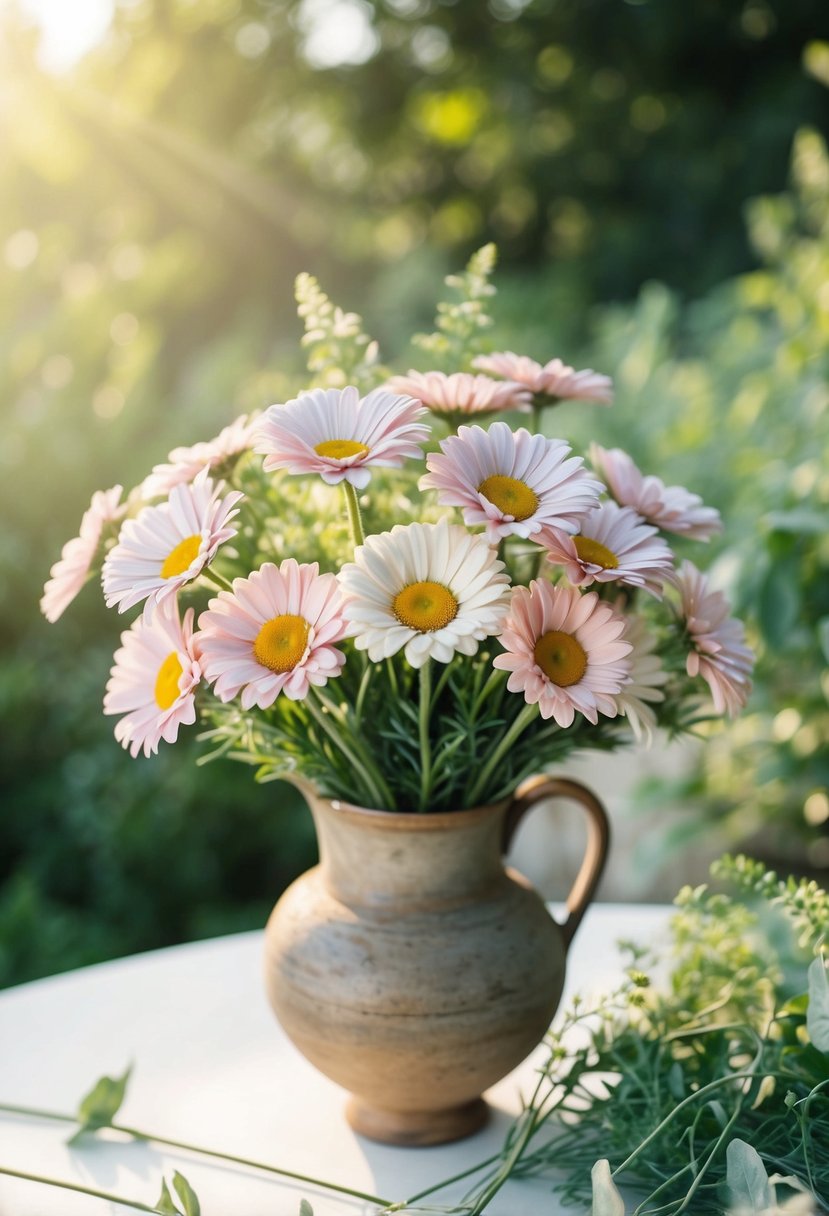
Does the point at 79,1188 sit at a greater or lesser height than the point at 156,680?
lesser

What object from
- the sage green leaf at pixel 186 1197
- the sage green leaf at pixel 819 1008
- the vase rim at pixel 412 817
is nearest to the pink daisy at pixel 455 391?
the vase rim at pixel 412 817

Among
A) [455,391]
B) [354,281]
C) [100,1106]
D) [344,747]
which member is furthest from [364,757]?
[354,281]

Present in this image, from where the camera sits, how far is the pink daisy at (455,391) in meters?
0.65

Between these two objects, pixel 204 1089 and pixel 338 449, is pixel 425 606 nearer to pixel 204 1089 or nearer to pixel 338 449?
pixel 338 449

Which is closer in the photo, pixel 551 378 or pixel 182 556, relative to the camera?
pixel 182 556

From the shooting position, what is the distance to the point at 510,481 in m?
0.57

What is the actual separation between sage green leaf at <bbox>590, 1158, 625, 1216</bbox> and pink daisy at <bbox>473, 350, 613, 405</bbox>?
16.4 inches

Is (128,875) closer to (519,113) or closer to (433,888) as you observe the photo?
(433,888)

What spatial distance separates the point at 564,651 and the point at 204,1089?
0.48 meters

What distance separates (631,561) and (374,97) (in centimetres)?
796

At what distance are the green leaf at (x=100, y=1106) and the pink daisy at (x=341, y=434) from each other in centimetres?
45

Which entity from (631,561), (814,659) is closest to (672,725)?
(631,561)

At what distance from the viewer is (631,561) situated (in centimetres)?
59

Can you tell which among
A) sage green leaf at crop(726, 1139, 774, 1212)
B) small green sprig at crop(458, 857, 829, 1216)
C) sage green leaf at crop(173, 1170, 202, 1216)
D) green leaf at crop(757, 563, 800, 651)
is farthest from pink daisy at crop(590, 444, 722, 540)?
green leaf at crop(757, 563, 800, 651)
